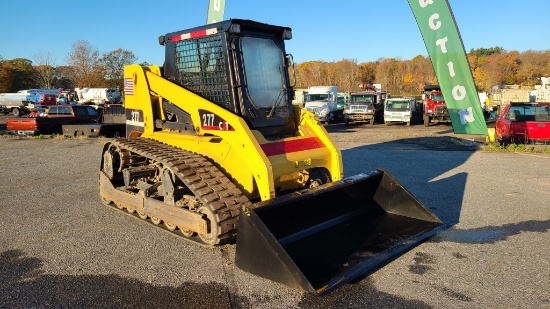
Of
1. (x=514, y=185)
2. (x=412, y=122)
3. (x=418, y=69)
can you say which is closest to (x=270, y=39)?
(x=514, y=185)

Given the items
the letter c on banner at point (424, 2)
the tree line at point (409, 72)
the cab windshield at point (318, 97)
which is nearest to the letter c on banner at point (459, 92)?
the letter c on banner at point (424, 2)

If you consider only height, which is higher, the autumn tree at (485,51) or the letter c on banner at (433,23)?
the autumn tree at (485,51)

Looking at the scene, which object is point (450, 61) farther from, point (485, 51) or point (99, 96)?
point (485, 51)

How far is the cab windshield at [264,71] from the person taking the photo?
5.65m

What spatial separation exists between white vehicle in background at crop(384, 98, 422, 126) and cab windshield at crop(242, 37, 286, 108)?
22.5 metres

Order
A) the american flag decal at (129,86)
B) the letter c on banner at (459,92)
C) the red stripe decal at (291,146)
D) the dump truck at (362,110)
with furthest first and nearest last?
1. the dump truck at (362,110)
2. the letter c on banner at (459,92)
3. the american flag decal at (129,86)
4. the red stripe decal at (291,146)

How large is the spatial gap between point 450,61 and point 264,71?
362 inches

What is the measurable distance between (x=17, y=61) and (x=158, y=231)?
283 ft

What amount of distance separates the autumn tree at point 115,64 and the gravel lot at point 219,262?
196 feet

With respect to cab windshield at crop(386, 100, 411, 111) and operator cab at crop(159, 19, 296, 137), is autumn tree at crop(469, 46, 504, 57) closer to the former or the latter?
cab windshield at crop(386, 100, 411, 111)

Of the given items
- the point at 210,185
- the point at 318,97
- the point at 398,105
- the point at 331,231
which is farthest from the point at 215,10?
the point at 398,105

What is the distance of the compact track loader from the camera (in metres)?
4.51

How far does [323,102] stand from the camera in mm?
29047

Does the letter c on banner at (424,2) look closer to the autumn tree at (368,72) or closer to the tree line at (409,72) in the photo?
the tree line at (409,72)
